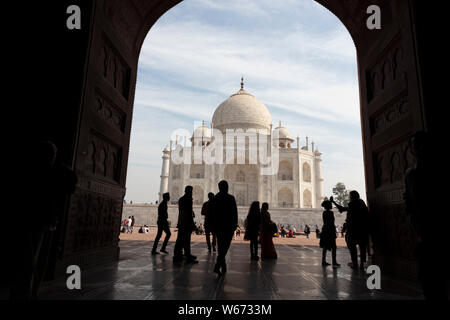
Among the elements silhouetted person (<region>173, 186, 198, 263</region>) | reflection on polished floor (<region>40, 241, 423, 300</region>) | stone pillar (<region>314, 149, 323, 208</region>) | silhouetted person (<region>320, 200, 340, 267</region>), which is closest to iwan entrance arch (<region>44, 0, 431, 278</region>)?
reflection on polished floor (<region>40, 241, 423, 300</region>)

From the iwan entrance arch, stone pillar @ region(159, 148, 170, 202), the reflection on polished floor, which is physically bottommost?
the reflection on polished floor

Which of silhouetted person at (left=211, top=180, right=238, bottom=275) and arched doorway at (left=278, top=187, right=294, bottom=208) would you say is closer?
silhouetted person at (left=211, top=180, right=238, bottom=275)

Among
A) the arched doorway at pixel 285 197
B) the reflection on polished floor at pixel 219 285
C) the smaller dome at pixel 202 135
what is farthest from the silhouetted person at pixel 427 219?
the smaller dome at pixel 202 135

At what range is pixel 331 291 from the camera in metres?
2.71

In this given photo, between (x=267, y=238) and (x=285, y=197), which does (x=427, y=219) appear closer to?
(x=267, y=238)

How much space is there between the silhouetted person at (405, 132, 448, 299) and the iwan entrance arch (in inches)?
46.8

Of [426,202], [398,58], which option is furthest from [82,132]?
[398,58]

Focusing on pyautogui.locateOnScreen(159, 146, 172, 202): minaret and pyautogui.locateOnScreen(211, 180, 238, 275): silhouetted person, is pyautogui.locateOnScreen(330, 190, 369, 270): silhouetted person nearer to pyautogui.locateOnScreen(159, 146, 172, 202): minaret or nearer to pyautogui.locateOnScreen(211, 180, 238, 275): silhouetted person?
pyautogui.locateOnScreen(211, 180, 238, 275): silhouetted person

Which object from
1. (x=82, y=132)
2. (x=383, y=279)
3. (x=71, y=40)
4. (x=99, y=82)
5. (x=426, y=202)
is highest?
(x=71, y=40)

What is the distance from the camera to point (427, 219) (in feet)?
6.38

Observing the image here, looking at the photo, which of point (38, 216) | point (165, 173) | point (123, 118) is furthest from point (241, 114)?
point (38, 216)

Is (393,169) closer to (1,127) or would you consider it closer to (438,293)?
(438,293)

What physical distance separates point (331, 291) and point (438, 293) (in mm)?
1029

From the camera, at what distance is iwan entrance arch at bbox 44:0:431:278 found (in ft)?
10.7
